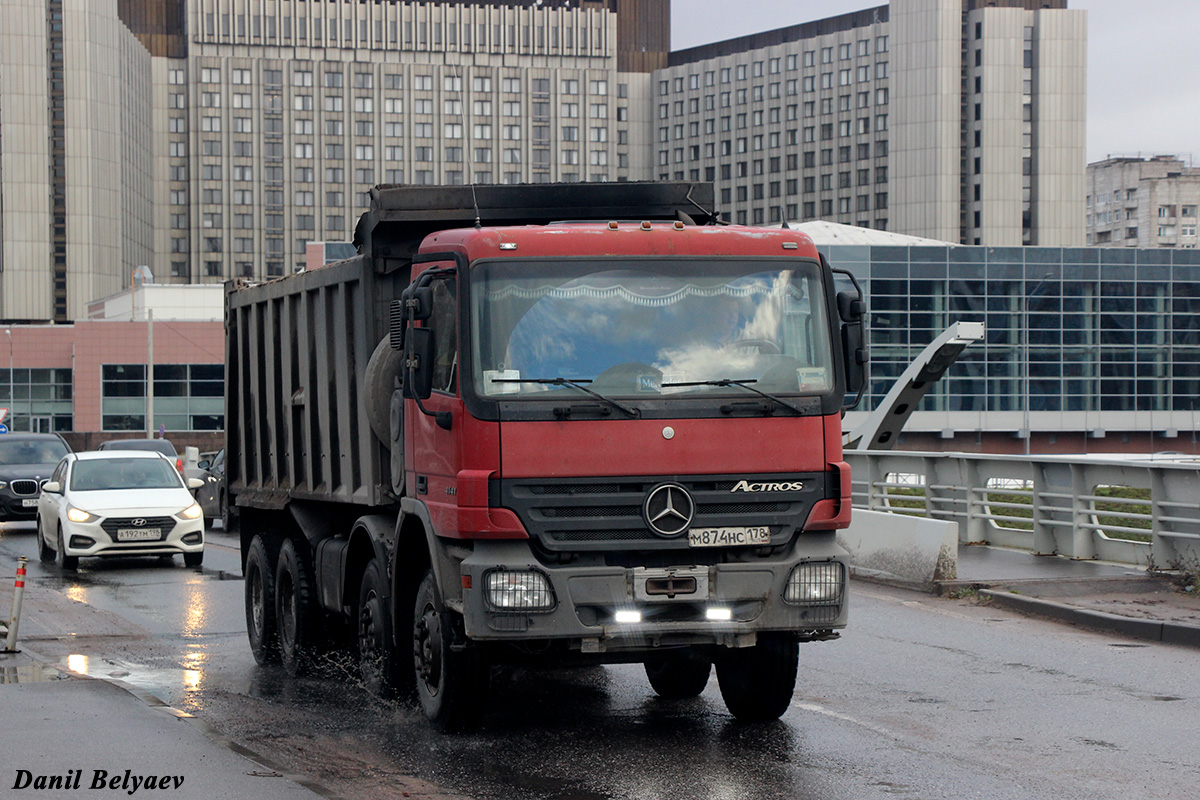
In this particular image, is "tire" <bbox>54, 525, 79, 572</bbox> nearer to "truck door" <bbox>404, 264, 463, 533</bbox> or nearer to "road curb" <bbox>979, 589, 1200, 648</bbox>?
"road curb" <bbox>979, 589, 1200, 648</bbox>

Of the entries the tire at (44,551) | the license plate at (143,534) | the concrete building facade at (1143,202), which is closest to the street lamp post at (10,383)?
the tire at (44,551)

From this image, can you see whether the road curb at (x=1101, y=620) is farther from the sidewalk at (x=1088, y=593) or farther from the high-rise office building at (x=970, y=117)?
the high-rise office building at (x=970, y=117)

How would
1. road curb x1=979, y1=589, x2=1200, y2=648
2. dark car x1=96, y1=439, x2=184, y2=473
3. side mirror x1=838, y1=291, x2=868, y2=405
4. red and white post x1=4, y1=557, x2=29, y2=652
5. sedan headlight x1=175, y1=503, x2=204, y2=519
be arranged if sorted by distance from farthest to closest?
dark car x1=96, y1=439, x2=184, y2=473
sedan headlight x1=175, y1=503, x2=204, y2=519
road curb x1=979, y1=589, x2=1200, y2=648
red and white post x1=4, y1=557, x2=29, y2=652
side mirror x1=838, y1=291, x2=868, y2=405

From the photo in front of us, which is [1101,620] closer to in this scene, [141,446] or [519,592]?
[519,592]

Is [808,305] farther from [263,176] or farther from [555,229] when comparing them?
[263,176]

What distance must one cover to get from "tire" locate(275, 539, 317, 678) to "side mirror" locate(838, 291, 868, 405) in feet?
15.5

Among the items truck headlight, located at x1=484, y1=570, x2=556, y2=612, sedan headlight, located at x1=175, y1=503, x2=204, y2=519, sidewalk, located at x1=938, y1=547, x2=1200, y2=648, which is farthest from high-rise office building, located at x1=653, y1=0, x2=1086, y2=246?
truck headlight, located at x1=484, y1=570, x2=556, y2=612

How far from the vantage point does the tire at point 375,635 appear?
367 inches

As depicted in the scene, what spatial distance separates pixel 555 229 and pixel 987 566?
10988 mm

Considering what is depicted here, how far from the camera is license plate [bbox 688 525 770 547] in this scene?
314 inches

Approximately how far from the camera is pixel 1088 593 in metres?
15.1

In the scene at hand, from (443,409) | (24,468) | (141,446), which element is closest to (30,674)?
(443,409)

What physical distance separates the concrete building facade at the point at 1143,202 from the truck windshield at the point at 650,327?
176 metres

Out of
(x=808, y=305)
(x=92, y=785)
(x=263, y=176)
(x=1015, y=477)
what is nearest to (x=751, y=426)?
(x=808, y=305)
